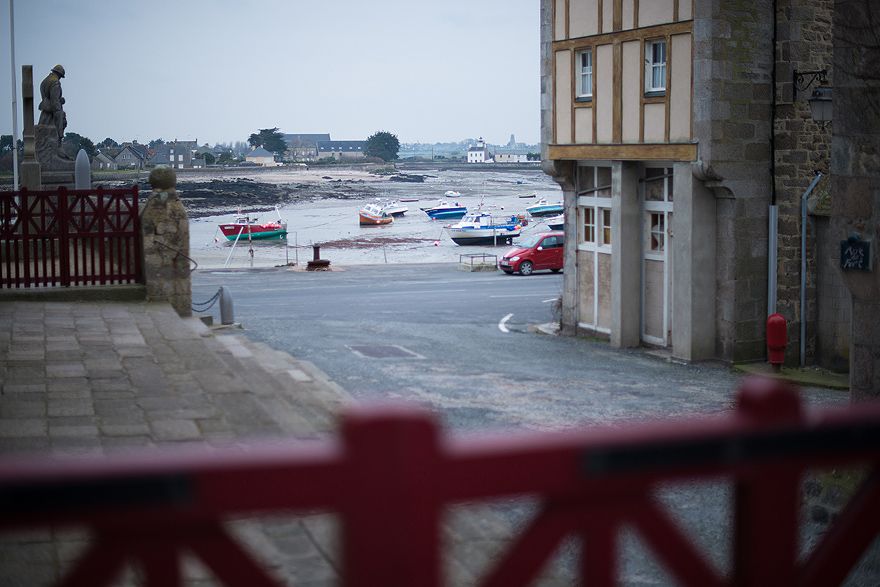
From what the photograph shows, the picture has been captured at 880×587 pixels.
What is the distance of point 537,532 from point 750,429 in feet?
1.68

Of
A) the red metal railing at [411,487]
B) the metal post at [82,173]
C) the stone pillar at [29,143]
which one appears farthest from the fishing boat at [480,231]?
the red metal railing at [411,487]

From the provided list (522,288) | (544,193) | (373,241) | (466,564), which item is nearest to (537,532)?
(466,564)

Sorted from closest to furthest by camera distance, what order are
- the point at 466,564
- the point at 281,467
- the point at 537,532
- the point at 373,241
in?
the point at 281,467
the point at 537,532
the point at 466,564
the point at 373,241

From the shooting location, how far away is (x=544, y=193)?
6329 inches

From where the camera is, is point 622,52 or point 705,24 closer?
point 705,24

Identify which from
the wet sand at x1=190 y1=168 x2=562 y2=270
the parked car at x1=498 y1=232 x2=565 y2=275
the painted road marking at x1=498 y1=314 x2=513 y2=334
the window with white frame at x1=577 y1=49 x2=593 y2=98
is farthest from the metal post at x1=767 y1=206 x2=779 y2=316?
the wet sand at x1=190 y1=168 x2=562 y2=270

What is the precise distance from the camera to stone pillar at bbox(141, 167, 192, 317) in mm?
16062

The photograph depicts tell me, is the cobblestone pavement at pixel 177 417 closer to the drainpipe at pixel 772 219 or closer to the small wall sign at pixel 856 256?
the small wall sign at pixel 856 256

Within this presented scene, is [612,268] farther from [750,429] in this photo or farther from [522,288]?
[750,429]

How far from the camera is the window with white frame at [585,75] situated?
23984 mm

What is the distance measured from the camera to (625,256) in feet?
76.1

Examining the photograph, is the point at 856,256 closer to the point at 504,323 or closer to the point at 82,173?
the point at 504,323

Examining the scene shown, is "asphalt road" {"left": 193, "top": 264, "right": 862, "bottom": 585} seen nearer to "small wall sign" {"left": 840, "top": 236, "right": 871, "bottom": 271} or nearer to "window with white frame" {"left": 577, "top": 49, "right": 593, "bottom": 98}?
"small wall sign" {"left": 840, "top": 236, "right": 871, "bottom": 271}

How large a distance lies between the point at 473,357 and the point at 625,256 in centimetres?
413
